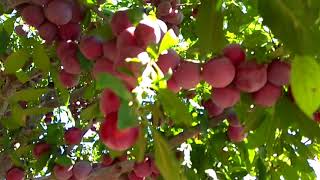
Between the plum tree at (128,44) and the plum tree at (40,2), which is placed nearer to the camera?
the plum tree at (128,44)

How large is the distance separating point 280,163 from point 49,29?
1053 millimetres

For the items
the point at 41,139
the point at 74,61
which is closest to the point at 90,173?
the point at 41,139

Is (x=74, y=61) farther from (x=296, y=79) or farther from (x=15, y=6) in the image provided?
(x=296, y=79)

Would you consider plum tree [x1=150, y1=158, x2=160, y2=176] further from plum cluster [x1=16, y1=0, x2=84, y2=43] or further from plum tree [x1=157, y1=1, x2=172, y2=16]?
plum cluster [x1=16, y1=0, x2=84, y2=43]

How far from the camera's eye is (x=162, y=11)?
7.27ft

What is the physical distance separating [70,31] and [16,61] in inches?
9.4

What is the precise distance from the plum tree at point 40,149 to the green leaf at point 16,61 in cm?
67

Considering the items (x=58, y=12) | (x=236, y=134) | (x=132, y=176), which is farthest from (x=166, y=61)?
(x=132, y=176)

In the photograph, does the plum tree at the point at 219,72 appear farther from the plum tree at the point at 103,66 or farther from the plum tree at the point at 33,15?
the plum tree at the point at 33,15

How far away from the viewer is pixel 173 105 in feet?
4.04

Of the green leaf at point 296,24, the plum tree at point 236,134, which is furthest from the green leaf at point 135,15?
the plum tree at point 236,134

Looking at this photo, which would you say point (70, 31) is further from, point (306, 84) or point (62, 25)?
point (306, 84)

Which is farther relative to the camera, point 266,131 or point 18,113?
point 18,113

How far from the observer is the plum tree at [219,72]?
146cm
